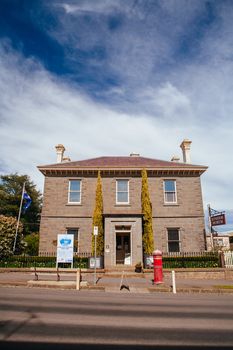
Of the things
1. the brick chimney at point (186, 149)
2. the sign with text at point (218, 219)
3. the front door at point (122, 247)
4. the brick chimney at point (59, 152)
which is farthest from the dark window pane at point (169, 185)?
the brick chimney at point (59, 152)

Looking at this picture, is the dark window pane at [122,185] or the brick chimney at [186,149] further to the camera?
the brick chimney at [186,149]

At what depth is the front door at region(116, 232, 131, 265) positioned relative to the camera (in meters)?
23.2

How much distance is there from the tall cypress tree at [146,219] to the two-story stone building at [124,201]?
1241 millimetres

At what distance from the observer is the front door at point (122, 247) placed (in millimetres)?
23234

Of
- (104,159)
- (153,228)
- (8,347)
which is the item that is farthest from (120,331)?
(104,159)

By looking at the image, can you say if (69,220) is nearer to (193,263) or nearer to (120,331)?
(193,263)

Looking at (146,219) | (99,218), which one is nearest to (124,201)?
(146,219)

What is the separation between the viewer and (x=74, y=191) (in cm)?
2534

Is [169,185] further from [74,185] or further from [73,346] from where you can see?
[73,346]

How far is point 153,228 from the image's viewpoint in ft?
80.0

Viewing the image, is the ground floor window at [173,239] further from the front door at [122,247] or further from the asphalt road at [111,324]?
→ the asphalt road at [111,324]

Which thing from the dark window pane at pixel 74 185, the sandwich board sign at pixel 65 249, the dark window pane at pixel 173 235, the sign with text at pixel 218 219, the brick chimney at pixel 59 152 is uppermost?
the brick chimney at pixel 59 152

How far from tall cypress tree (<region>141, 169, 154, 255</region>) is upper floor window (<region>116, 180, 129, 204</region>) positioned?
1.81m

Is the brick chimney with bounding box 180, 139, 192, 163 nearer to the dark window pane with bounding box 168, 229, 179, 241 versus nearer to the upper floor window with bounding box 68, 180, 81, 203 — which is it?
the dark window pane with bounding box 168, 229, 179, 241
